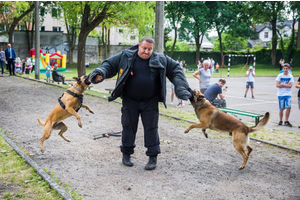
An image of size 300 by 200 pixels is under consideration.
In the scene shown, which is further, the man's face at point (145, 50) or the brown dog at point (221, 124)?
the brown dog at point (221, 124)

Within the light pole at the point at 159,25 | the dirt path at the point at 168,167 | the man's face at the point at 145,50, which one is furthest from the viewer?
the light pole at the point at 159,25

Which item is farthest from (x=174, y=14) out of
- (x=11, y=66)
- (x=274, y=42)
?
(x=11, y=66)

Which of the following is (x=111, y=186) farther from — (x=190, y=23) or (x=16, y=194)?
(x=190, y=23)

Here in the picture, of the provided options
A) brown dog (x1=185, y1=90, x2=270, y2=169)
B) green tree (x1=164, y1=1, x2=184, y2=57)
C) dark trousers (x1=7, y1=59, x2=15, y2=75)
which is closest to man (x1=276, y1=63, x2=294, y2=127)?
brown dog (x1=185, y1=90, x2=270, y2=169)

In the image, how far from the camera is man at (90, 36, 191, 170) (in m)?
4.75

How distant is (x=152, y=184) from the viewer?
452cm

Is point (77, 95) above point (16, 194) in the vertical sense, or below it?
above

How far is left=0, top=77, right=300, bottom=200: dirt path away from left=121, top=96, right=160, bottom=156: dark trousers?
0.42 metres

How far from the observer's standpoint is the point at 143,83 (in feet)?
15.7

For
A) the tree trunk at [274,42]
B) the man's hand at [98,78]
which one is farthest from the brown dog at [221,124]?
the tree trunk at [274,42]

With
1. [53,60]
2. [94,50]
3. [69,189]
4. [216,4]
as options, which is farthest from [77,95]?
[216,4]

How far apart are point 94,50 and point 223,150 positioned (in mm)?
41436

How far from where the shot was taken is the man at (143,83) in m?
4.75

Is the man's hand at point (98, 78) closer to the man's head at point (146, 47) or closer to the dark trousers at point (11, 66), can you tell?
the man's head at point (146, 47)
